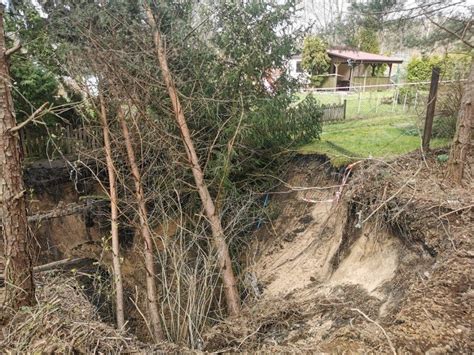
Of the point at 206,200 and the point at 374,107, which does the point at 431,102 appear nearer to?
the point at 206,200

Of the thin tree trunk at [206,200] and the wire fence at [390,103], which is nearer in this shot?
the thin tree trunk at [206,200]

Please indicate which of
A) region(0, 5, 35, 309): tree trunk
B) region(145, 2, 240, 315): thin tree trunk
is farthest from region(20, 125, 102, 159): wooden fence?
region(0, 5, 35, 309): tree trunk

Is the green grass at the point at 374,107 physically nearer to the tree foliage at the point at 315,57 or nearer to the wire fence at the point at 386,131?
the wire fence at the point at 386,131

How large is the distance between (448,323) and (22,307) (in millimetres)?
4100

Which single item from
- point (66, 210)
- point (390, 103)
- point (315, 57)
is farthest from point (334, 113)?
point (315, 57)

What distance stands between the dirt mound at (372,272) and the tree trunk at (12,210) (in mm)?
2355

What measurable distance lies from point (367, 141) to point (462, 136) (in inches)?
151

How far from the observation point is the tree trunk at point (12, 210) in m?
3.19

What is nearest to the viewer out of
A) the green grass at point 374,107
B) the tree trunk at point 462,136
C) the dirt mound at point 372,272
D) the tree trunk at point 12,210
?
the tree trunk at point 12,210

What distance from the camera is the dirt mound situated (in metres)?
3.42

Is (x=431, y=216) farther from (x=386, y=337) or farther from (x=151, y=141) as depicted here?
(x=151, y=141)

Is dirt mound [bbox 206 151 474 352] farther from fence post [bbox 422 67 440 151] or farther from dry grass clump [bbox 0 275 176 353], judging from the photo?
dry grass clump [bbox 0 275 176 353]

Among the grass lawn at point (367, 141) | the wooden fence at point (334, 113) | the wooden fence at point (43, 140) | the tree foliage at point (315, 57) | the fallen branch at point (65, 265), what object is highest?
the tree foliage at point (315, 57)

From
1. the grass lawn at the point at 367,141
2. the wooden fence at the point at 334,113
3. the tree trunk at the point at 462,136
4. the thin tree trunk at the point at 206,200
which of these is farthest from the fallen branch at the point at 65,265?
the wooden fence at the point at 334,113
